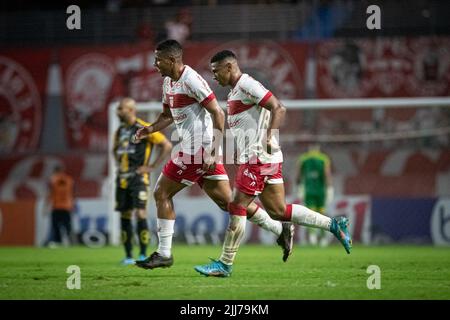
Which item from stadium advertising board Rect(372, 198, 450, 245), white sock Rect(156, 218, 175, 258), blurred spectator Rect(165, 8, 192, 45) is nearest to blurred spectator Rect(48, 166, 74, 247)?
blurred spectator Rect(165, 8, 192, 45)

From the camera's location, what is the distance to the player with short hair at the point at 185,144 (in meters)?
8.86

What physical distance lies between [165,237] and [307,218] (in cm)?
163

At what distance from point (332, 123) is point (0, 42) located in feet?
32.1

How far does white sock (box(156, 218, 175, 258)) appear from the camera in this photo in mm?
9023

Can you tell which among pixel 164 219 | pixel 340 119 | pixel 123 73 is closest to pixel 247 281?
pixel 164 219

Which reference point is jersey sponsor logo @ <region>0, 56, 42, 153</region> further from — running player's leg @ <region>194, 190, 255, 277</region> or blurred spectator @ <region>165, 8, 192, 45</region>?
running player's leg @ <region>194, 190, 255, 277</region>

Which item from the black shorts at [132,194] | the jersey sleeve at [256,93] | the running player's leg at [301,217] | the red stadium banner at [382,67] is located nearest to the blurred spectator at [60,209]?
the red stadium banner at [382,67]

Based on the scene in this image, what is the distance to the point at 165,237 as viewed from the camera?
905 centimetres

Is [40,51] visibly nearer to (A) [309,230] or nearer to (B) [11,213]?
(B) [11,213]

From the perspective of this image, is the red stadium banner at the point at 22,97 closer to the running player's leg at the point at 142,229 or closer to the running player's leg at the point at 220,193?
the running player's leg at the point at 142,229

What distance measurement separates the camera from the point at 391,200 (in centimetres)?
1838

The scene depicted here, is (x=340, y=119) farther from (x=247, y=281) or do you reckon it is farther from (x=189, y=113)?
(x=247, y=281)

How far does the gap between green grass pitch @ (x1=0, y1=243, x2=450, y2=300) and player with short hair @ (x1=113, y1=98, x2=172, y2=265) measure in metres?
0.55

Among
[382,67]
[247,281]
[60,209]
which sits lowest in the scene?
[247,281]
